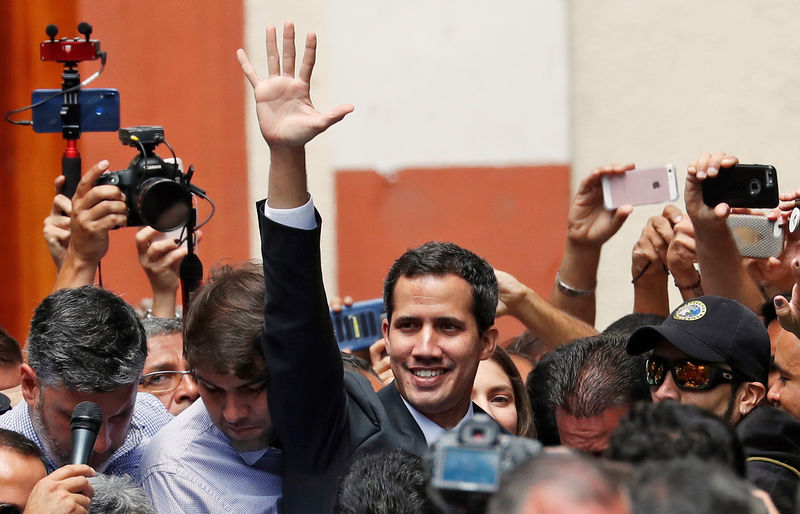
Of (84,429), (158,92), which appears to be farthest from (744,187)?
(158,92)

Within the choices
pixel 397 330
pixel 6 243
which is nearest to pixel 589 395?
pixel 397 330

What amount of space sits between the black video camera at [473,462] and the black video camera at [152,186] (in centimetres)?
216

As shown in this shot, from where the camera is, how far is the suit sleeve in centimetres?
252

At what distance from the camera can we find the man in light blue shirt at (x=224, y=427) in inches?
104

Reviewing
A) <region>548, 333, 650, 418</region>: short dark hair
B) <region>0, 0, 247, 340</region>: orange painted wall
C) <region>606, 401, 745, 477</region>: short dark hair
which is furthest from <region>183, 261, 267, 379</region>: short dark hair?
<region>0, 0, 247, 340</region>: orange painted wall

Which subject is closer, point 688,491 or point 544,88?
point 688,491

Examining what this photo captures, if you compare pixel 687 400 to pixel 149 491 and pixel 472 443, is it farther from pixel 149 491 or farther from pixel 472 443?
pixel 472 443

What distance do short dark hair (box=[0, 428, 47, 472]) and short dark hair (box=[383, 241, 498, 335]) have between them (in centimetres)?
82

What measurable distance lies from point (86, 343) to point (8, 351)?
1.26 metres

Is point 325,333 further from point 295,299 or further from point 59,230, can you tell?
point 59,230

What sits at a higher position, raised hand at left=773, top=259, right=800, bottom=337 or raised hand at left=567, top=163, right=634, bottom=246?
raised hand at left=567, top=163, right=634, bottom=246

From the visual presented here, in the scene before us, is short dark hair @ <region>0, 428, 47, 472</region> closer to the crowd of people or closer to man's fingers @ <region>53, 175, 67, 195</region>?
the crowd of people

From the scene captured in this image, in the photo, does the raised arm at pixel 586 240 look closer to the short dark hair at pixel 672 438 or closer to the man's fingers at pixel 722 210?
the man's fingers at pixel 722 210

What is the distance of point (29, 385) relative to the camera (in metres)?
2.89
